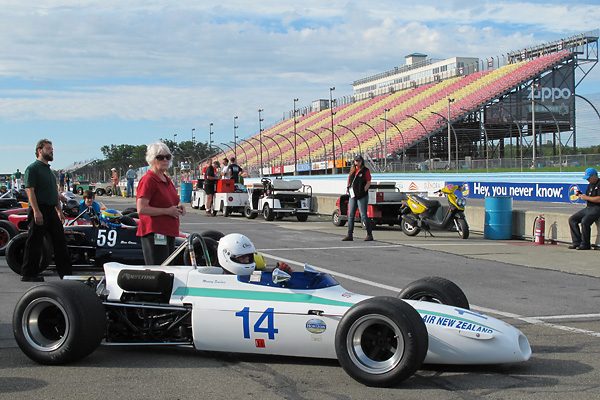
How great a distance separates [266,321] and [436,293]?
5.12 feet

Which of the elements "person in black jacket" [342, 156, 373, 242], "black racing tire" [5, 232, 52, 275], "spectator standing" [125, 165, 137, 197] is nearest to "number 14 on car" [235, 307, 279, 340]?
"black racing tire" [5, 232, 52, 275]

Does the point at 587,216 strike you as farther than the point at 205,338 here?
Yes

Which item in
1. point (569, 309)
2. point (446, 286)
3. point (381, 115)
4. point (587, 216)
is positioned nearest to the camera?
point (446, 286)

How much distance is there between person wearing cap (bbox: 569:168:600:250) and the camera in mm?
12648

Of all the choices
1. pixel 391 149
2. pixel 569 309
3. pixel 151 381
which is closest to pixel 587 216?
pixel 569 309

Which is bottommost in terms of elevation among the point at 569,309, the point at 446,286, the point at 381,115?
the point at 569,309

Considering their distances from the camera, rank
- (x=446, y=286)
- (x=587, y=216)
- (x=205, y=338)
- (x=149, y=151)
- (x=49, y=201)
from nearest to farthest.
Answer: (x=205, y=338) < (x=446, y=286) < (x=149, y=151) < (x=49, y=201) < (x=587, y=216)

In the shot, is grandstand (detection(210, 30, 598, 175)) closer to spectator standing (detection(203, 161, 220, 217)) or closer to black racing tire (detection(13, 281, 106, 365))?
spectator standing (detection(203, 161, 220, 217))

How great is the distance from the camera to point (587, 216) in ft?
41.7

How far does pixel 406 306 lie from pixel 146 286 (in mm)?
2243

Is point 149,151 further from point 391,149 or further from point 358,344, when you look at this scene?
point 391,149

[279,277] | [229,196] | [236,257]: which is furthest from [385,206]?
[279,277]

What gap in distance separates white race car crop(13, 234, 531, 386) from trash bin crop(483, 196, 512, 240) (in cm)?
996

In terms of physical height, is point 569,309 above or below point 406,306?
below
